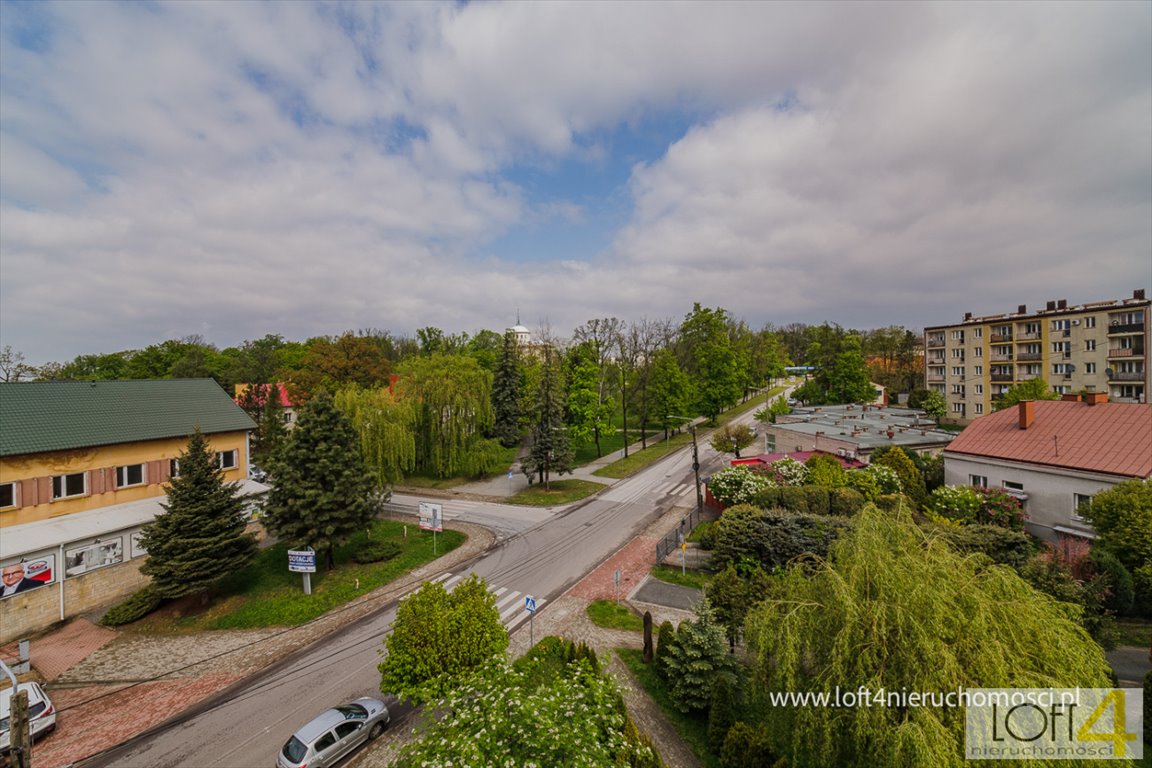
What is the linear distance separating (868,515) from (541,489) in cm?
2491

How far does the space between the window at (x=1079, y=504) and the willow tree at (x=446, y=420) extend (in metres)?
29.6

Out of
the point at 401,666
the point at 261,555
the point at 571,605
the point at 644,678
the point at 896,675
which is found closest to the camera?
the point at 896,675

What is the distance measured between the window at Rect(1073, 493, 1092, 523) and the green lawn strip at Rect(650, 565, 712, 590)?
1453 cm

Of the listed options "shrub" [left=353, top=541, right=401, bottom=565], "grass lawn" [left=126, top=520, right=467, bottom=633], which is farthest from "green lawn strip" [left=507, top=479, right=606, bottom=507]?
"shrub" [left=353, top=541, right=401, bottom=565]

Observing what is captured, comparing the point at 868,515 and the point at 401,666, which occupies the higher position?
the point at 868,515

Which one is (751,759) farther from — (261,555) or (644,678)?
(261,555)

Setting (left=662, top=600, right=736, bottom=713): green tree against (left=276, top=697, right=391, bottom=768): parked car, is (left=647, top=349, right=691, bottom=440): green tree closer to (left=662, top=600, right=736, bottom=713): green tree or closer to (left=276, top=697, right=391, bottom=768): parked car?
(left=662, top=600, right=736, bottom=713): green tree

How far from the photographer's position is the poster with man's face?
16266 mm

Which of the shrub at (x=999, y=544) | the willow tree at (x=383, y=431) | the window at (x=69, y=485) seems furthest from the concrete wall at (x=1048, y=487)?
the window at (x=69, y=485)

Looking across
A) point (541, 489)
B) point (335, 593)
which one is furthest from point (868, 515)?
point (541, 489)

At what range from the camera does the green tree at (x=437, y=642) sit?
10.8 m

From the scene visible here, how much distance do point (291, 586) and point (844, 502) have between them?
2328cm

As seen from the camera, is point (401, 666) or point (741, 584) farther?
point (741, 584)

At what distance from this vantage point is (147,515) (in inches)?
806
